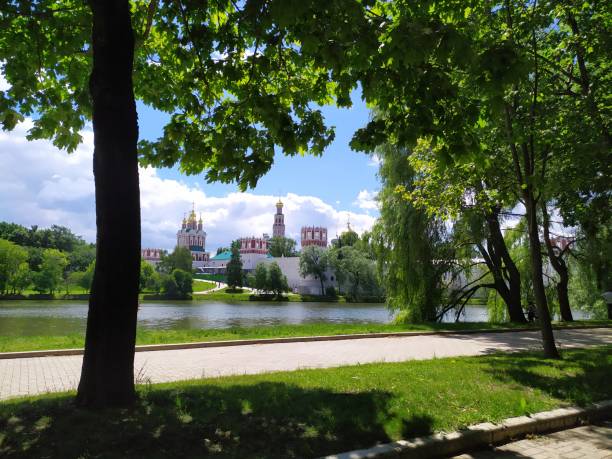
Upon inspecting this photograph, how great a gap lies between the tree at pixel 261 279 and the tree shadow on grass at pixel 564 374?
243ft

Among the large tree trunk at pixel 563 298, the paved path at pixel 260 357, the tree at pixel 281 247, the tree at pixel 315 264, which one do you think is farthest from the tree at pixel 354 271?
the tree at pixel 281 247

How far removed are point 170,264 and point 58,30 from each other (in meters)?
109

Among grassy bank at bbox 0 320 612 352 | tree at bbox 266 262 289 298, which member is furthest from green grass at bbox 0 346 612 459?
tree at bbox 266 262 289 298

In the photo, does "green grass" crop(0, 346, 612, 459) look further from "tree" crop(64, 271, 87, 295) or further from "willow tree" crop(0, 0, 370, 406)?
"tree" crop(64, 271, 87, 295)

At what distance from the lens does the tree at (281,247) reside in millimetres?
148750

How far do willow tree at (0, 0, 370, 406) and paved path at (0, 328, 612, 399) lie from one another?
2.55 meters

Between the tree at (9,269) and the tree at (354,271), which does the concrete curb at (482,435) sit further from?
the tree at (9,269)

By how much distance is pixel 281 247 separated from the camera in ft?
491

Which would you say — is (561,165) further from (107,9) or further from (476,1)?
(107,9)

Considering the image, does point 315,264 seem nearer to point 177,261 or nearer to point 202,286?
point 202,286

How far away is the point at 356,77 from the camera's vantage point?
6.30m

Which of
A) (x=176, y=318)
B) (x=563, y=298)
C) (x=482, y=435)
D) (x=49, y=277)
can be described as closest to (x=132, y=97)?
(x=482, y=435)

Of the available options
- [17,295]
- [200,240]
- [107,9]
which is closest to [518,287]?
[107,9]

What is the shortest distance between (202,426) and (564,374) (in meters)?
6.11
